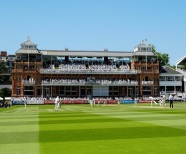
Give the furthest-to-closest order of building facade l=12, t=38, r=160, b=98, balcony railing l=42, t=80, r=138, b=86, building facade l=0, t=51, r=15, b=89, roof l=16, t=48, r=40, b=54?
1. building facade l=0, t=51, r=15, b=89
2. roof l=16, t=48, r=40, b=54
3. building facade l=12, t=38, r=160, b=98
4. balcony railing l=42, t=80, r=138, b=86

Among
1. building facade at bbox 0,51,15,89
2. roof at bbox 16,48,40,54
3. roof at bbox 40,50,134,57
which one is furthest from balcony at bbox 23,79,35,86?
building facade at bbox 0,51,15,89

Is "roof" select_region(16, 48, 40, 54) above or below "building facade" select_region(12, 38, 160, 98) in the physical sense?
above

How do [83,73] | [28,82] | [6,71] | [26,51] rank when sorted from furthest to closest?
1. [6,71]
2. [26,51]
3. [83,73]
4. [28,82]

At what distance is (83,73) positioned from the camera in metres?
97.1

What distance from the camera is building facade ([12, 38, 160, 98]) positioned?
315 feet

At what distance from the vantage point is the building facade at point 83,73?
315 ft

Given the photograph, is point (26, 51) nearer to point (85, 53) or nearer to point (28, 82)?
point (28, 82)

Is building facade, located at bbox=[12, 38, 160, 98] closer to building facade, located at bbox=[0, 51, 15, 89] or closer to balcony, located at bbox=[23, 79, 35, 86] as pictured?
balcony, located at bbox=[23, 79, 35, 86]

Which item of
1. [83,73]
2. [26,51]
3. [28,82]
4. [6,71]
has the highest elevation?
[26,51]

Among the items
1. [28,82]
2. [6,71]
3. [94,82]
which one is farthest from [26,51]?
[94,82]

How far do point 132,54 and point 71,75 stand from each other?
1874 centimetres

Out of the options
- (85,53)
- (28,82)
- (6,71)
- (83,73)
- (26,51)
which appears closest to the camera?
(28,82)

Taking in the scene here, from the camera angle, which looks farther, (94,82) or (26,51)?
(26,51)

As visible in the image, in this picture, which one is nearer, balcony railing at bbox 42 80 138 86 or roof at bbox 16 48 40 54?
balcony railing at bbox 42 80 138 86
